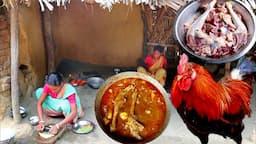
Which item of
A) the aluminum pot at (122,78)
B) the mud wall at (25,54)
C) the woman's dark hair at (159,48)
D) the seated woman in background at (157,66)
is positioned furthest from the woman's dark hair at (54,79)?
the woman's dark hair at (159,48)

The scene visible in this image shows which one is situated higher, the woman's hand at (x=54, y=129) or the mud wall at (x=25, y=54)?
the mud wall at (x=25, y=54)

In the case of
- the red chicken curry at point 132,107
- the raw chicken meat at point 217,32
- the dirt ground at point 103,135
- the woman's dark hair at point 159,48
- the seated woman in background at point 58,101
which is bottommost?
the dirt ground at point 103,135

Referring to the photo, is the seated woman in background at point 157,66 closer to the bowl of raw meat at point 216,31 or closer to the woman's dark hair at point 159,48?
the woman's dark hair at point 159,48

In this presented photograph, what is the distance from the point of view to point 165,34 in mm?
6305

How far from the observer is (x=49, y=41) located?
21.1 ft

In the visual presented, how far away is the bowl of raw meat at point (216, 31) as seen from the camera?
10.4 ft

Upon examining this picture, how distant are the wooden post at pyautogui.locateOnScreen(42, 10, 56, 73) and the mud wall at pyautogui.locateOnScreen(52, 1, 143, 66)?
0.28m

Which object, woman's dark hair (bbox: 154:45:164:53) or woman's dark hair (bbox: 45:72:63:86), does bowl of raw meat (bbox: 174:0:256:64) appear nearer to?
woman's dark hair (bbox: 45:72:63:86)

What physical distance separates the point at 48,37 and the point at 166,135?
258cm

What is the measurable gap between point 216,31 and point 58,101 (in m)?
2.57

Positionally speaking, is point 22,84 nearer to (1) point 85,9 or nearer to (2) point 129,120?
(1) point 85,9

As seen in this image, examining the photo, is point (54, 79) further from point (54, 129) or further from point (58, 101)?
point (54, 129)

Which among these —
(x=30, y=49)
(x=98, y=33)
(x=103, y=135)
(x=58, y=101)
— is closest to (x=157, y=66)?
(x=98, y=33)

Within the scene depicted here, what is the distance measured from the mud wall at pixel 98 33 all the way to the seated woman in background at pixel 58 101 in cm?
169
